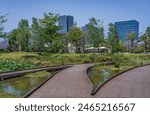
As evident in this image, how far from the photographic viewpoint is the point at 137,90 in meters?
19.5

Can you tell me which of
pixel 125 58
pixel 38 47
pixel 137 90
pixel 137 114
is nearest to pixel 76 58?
pixel 125 58

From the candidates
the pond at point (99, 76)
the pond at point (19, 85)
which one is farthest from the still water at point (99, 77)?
the pond at point (19, 85)

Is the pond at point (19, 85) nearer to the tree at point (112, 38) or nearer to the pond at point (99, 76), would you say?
the pond at point (99, 76)

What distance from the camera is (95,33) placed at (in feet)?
245

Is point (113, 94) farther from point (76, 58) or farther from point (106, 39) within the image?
point (106, 39)

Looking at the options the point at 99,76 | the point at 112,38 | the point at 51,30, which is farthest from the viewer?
the point at 112,38

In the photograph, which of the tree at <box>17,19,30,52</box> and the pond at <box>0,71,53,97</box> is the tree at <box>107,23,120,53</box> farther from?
the pond at <box>0,71,53,97</box>

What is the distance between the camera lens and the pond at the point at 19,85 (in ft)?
63.8

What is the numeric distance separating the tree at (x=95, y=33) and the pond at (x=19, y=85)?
45.8 meters

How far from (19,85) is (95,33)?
172 ft

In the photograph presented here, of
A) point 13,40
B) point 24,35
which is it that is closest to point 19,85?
point 24,35

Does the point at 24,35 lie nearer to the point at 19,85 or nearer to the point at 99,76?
the point at 99,76

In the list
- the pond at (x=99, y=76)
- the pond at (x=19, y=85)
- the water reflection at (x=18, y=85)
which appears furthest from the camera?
the pond at (x=99, y=76)

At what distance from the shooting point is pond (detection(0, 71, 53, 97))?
63.8 feet
